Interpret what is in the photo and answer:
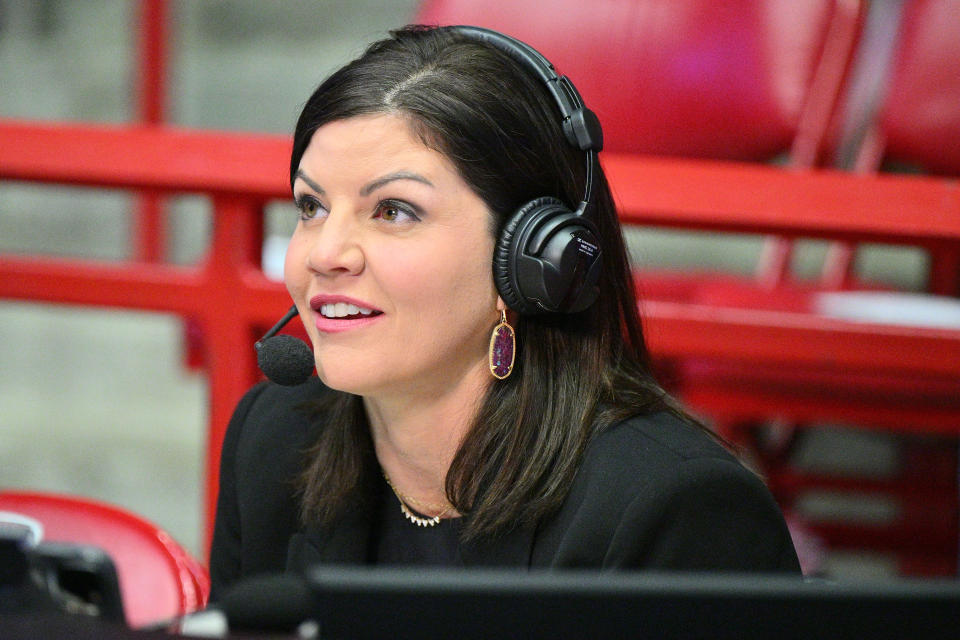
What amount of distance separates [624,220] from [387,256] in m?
0.44

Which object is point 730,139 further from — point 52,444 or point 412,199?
point 52,444

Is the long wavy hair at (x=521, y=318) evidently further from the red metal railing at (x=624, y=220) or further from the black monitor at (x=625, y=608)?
the black monitor at (x=625, y=608)

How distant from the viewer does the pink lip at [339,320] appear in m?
0.91

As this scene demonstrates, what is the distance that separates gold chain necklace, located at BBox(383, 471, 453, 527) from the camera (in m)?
1.00

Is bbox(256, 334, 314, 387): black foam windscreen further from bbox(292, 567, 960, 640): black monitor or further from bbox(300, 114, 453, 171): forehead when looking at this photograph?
bbox(292, 567, 960, 640): black monitor

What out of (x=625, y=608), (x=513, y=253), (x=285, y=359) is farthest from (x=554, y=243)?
(x=625, y=608)

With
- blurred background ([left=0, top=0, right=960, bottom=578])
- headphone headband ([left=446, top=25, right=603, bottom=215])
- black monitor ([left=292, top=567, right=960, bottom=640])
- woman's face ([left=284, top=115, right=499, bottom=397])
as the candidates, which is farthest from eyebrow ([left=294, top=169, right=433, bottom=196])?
blurred background ([left=0, top=0, right=960, bottom=578])

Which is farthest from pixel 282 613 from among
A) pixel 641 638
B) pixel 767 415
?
pixel 767 415

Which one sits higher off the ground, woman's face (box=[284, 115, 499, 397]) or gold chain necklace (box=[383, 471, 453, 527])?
woman's face (box=[284, 115, 499, 397])

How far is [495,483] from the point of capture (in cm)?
94

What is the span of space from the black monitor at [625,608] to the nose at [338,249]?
53cm

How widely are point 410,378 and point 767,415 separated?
1029mm

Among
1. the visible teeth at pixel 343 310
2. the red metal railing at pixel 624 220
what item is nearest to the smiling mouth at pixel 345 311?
the visible teeth at pixel 343 310

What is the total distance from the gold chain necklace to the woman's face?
14cm
